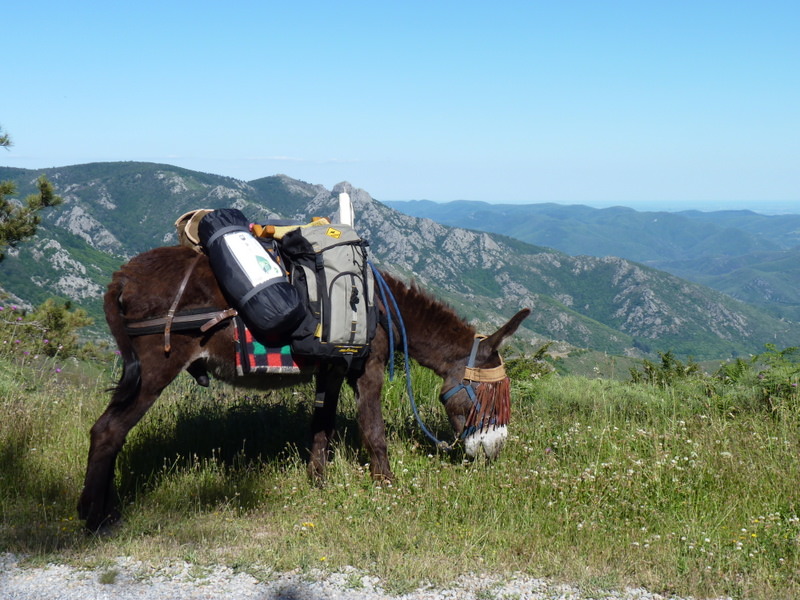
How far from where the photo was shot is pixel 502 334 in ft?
16.3

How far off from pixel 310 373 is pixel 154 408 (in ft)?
8.09

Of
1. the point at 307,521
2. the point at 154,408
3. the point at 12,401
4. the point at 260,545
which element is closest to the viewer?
the point at 260,545

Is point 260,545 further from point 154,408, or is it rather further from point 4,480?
point 154,408

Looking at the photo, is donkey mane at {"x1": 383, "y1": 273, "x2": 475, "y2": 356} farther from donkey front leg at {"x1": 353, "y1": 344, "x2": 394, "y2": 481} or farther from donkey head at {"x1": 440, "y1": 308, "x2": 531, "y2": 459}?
donkey front leg at {"x1": 353, "y1": 344, "x2": 394, "y2": 481}

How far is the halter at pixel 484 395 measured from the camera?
5.02 meters

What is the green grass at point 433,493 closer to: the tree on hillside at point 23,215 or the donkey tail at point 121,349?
the donkey tail at point 121,349

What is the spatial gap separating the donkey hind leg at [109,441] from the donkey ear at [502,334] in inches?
96.3

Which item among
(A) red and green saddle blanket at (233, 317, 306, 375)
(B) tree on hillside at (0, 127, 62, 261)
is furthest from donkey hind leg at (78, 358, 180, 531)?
(B) tree on hillside at (0, 127, 62, 261)

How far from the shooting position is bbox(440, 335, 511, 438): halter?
502cm

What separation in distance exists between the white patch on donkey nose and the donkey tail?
8.40 ft

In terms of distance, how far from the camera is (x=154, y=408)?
250 inches

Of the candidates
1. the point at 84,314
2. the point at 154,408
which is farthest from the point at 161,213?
the point at 154,408

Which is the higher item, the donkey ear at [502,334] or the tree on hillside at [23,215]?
the tree on hillside at [23,215]

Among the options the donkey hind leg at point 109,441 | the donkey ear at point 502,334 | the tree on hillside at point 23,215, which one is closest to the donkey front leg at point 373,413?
the donkey ear at point 502,334
